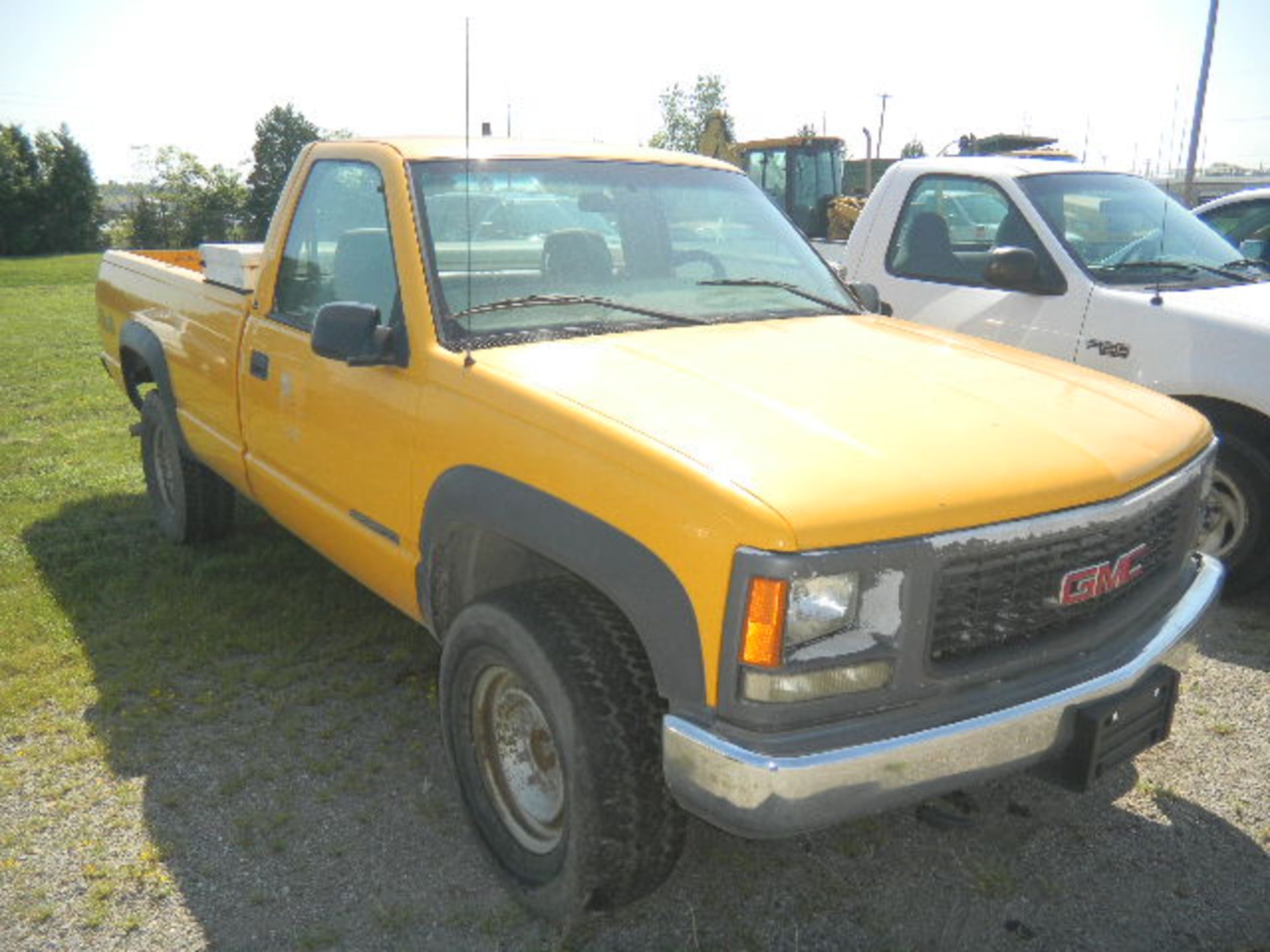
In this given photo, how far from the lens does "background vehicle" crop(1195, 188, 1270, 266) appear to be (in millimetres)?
6895

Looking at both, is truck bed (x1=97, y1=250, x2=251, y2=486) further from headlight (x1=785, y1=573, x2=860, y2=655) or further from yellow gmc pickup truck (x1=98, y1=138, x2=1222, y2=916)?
headlight (x1=785, y1=573, x2=860, y2=655)

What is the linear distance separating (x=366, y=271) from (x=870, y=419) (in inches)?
70.8

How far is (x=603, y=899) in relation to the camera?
2.55 meters

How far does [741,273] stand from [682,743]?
199 centimetres

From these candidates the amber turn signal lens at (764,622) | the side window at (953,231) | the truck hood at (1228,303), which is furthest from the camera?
the side window at (953,231)

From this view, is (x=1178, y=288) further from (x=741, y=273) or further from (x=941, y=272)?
(x=741, y=273)

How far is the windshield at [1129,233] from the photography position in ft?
16.9

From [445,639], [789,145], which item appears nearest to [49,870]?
[445,639]

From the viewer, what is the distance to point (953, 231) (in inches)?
228

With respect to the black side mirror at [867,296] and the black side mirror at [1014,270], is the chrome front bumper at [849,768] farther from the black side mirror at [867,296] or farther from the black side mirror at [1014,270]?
the black side mirror at [1014,270]

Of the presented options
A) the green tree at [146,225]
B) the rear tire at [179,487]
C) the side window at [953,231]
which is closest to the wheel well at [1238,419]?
the side window at [953,231]

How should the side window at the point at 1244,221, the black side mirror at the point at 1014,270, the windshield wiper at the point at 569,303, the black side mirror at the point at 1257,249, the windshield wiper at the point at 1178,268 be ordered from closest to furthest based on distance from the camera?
1. the windshield wiper at the point at 569,303
2. the black side mirror at the point at 1014,270
3. the windshield wiper at the point at 1178,268
4. the black side mirror at the point at 1257,249
5. the side window at the point at 1244,221

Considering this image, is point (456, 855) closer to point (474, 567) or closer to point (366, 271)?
point (474, 567)

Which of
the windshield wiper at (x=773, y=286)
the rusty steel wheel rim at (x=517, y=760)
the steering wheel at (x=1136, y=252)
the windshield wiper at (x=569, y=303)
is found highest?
the steering wheel at (x=1136, y=252)
